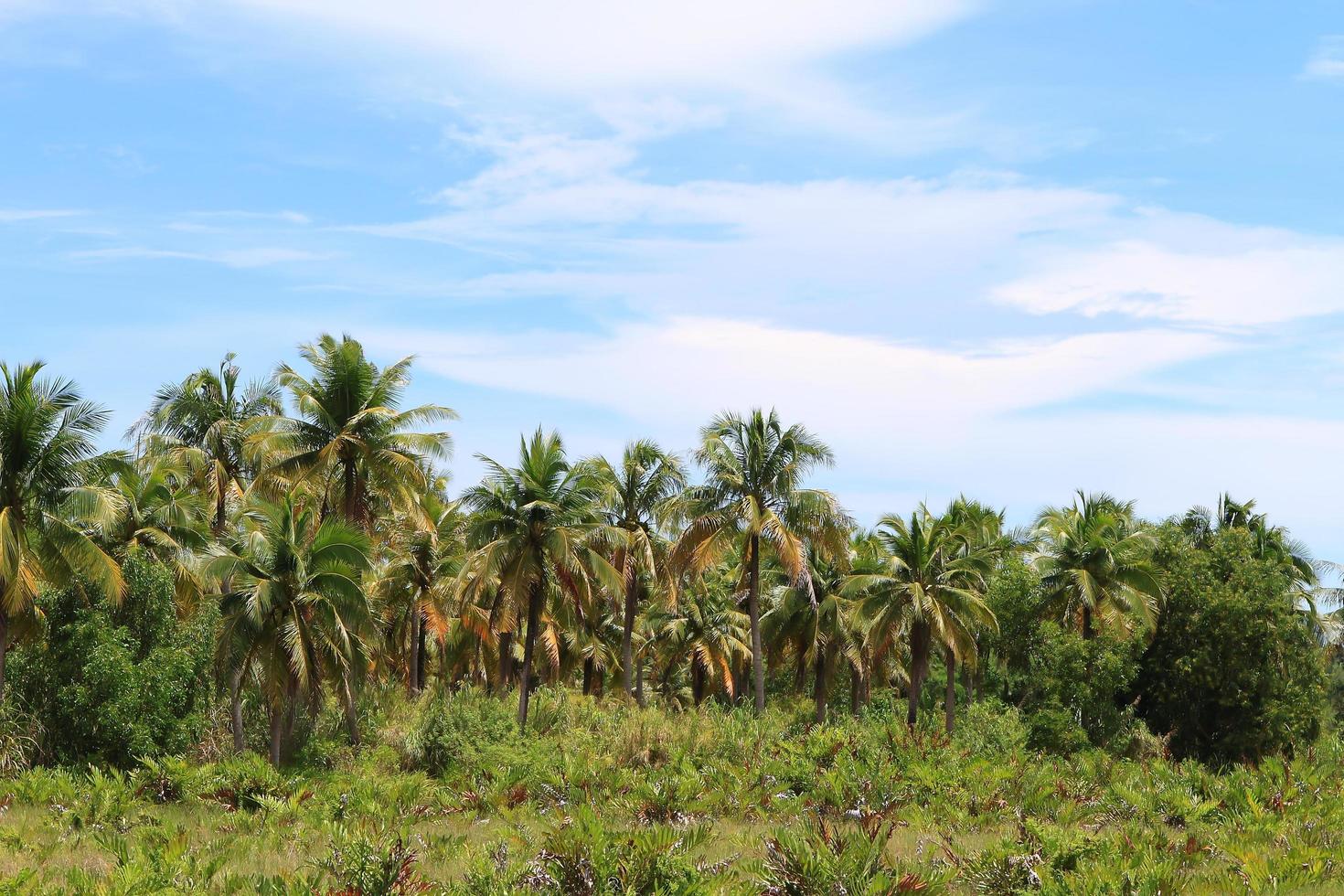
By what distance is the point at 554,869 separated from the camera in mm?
11727

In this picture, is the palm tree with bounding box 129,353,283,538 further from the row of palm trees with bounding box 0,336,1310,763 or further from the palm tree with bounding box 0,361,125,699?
the palm tree with bounding box 0,361,125,699

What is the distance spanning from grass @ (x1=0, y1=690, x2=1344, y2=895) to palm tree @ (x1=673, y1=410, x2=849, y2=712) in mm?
5534

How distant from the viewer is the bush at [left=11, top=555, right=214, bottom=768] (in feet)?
89.5

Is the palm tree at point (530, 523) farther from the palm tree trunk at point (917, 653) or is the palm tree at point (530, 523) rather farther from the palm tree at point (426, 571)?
the palm tree trunk at point (917, 653)

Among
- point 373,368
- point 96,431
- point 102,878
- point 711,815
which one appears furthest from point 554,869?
point 373,368

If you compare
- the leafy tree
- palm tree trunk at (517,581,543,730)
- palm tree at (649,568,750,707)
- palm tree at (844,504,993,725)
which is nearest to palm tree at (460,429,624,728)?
palm tree trunk at (517,581,543,730)

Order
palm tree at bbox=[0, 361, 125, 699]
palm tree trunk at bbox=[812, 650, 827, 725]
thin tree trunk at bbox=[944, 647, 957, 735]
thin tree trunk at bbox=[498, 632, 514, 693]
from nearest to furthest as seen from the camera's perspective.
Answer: palm tree at bbox=[0, 361, 125, 699] < thin tree trunk at bbox=[944, 647, 957, 735] < thin tree trunk at bbox=[498, 632, 514, 693] < palm tree trunk at bbox=[812, 650, 827, 725]

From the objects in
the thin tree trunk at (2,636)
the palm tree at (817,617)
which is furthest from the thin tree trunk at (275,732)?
the palm tree at (817,617)

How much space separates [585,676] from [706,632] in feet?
20.3

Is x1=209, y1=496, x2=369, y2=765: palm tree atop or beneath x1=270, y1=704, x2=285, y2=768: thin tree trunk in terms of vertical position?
atop

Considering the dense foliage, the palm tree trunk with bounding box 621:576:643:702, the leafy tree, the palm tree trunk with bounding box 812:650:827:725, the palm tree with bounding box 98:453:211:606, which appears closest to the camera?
the dense foliage

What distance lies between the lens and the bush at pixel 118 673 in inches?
1073

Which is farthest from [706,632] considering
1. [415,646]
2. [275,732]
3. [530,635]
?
[275,732]

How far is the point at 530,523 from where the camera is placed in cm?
3450
